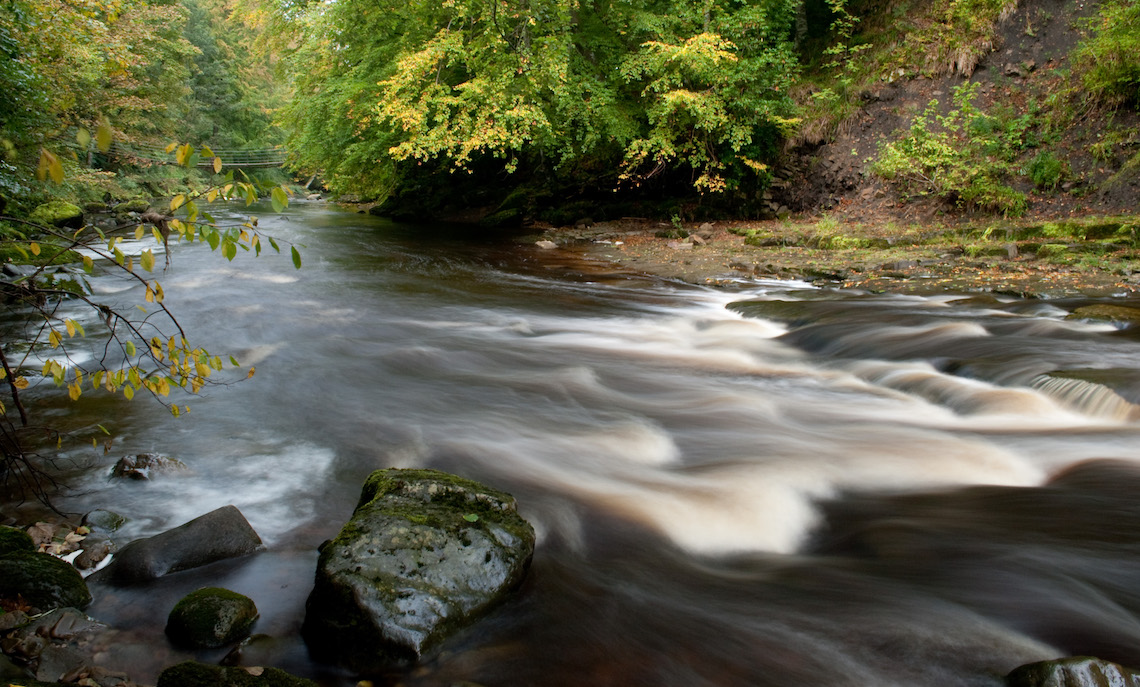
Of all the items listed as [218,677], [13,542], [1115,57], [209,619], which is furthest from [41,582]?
[1115,57]

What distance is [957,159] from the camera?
1222cm

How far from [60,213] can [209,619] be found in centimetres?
1515

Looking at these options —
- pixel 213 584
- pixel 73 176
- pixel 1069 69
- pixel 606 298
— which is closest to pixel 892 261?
pixel 606 298

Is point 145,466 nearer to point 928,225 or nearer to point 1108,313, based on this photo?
point 1108,313

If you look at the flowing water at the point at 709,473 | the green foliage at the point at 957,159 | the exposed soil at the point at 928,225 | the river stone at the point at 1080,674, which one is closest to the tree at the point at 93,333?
the flowing water at the point at 709,473

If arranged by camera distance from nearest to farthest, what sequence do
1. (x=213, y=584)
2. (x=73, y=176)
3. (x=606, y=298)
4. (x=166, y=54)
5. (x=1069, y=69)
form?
(x=213, y=584)
(x=606, y=298)
(x=1069, y=69)
(x=73, y=176)
(x=166, y=54)

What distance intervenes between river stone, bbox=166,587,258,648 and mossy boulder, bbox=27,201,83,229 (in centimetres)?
1274

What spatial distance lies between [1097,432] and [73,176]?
643 inches

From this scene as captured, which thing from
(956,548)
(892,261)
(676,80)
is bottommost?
(956,548)

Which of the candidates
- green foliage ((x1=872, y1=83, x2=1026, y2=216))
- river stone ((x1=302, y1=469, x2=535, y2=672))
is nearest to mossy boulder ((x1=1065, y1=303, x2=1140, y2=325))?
green foliage ((x1=872, y1=83, x2=1026, y2=216))

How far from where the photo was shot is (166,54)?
2844cm

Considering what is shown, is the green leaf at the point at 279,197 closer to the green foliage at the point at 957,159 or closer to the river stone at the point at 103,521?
the river stone at the point at 103,521

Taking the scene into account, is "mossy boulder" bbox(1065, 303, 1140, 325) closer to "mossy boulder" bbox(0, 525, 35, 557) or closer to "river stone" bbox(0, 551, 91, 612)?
"river stone" bbox(0, 551, 91, 612)

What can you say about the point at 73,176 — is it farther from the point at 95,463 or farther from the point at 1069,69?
the point at 1069,69
